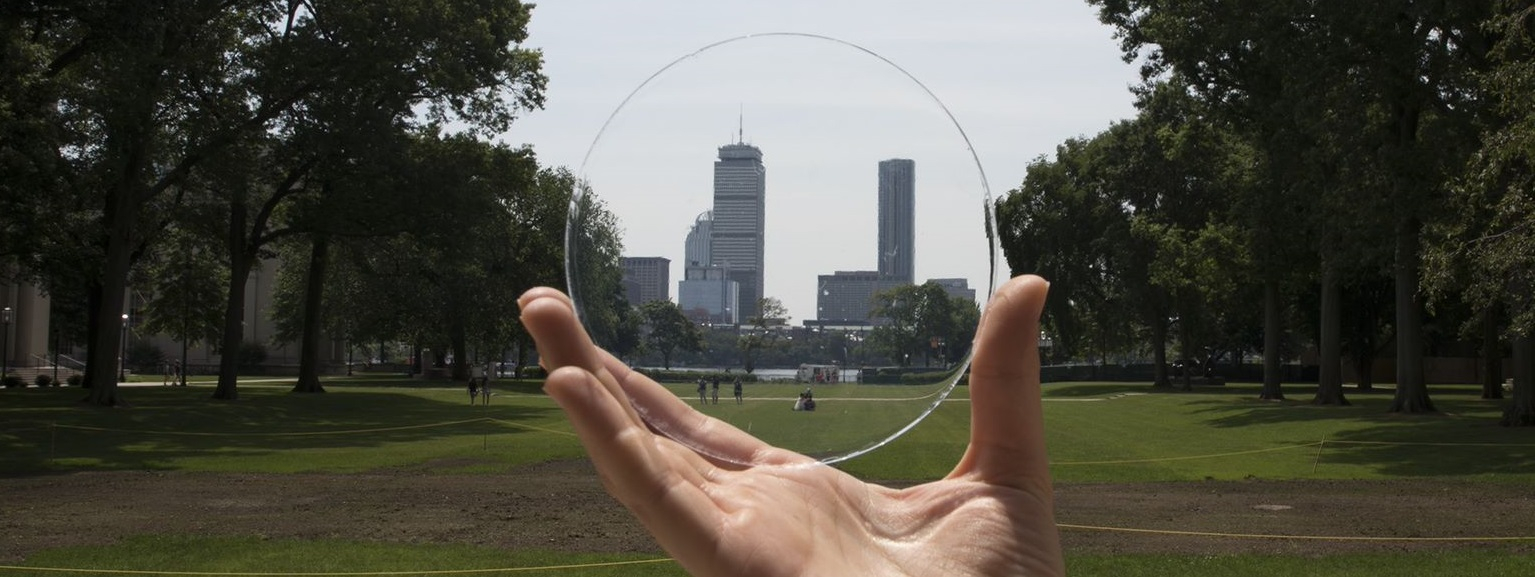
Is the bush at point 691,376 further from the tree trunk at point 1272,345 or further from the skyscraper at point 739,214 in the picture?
the tree trunk at point 1272,345

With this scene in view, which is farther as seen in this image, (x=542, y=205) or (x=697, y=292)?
(x=542, y=205)

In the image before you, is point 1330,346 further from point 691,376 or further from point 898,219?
point 691,376

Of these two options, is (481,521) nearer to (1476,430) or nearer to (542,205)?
(1476,430)

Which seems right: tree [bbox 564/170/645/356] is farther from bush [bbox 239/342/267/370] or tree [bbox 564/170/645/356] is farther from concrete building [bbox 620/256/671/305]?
bush [bbox 239/342/267/370]

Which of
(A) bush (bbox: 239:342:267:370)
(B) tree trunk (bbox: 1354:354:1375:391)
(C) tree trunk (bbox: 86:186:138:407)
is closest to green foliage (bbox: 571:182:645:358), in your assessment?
(C) tree trunk (bbox: 86:186:138:407)

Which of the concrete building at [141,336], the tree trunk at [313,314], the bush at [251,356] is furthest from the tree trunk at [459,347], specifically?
the bush at [251,356]

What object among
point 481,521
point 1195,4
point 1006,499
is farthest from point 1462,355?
point 1006,499
